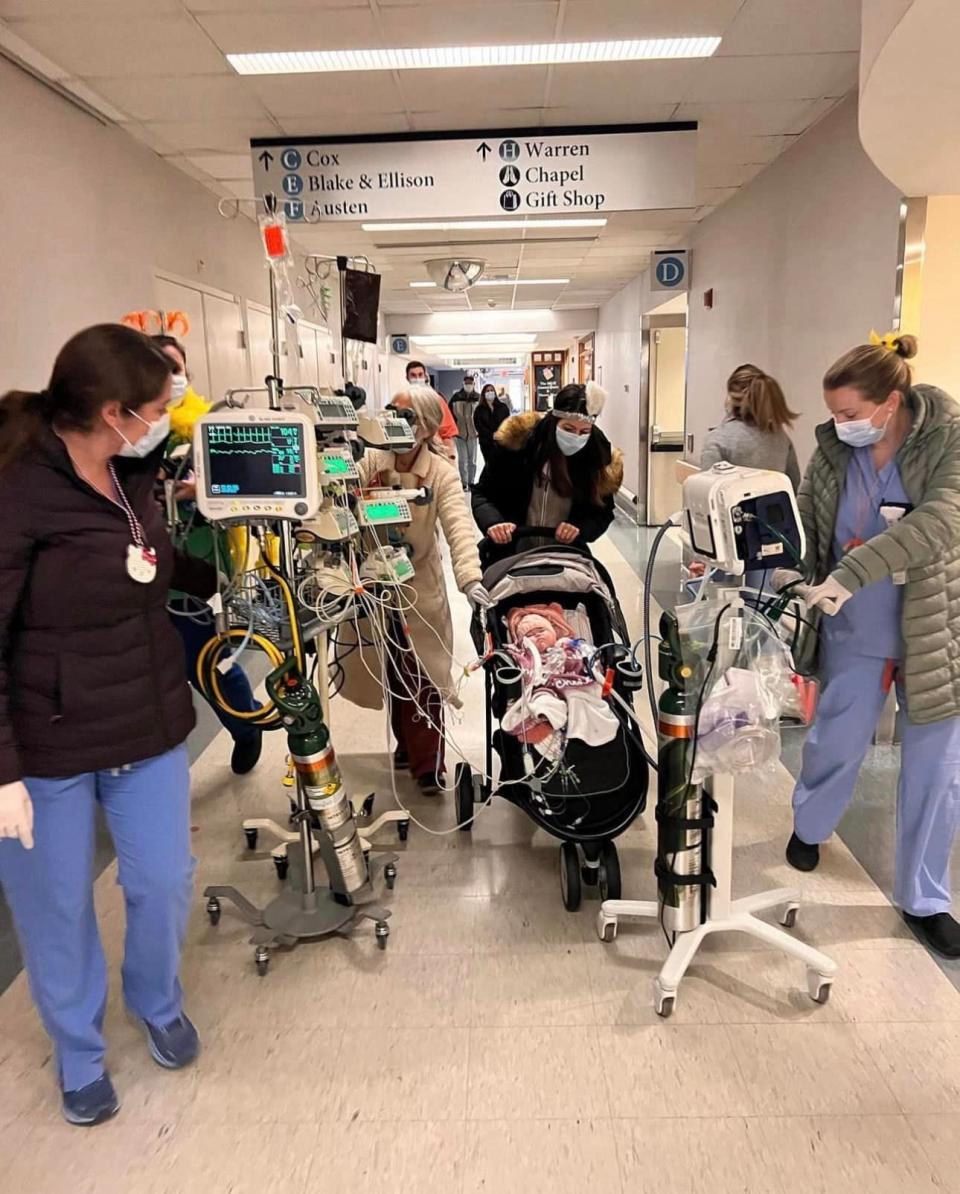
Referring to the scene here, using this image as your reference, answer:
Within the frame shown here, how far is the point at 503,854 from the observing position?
289 cm

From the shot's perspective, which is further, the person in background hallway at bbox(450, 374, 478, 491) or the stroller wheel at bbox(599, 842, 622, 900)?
the person in background hallway at bbox(450, 374, 478, 491)

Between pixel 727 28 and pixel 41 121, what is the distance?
2.88 metres

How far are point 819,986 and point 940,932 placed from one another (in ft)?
1.51

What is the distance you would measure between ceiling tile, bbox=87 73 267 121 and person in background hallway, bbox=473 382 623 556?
2.03 meters

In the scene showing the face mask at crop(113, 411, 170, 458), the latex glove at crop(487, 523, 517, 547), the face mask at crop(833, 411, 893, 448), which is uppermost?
the face mask at crop(113, 411, 170, 458)

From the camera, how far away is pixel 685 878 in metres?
2.19

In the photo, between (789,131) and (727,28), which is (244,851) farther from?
(789,131)

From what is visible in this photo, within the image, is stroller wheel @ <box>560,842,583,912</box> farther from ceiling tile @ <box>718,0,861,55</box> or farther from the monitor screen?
ceiling tile @ <box>718,0,861,55</box>

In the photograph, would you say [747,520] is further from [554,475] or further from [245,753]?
[245,753]

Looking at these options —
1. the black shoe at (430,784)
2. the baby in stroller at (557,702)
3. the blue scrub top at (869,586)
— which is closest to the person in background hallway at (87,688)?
the baby in stroller at (557,702)

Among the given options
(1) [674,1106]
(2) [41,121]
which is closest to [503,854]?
(1) [674,1106]

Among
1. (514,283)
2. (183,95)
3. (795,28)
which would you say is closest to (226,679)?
(183,95)

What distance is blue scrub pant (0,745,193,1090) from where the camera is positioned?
172cm

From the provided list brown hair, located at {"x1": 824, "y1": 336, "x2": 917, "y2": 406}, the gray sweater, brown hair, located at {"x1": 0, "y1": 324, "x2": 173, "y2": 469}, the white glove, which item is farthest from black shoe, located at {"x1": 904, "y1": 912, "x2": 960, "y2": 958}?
brown hair, located at {"x1": 0, "y1": 324, "x2": 173, "y2": 469}
